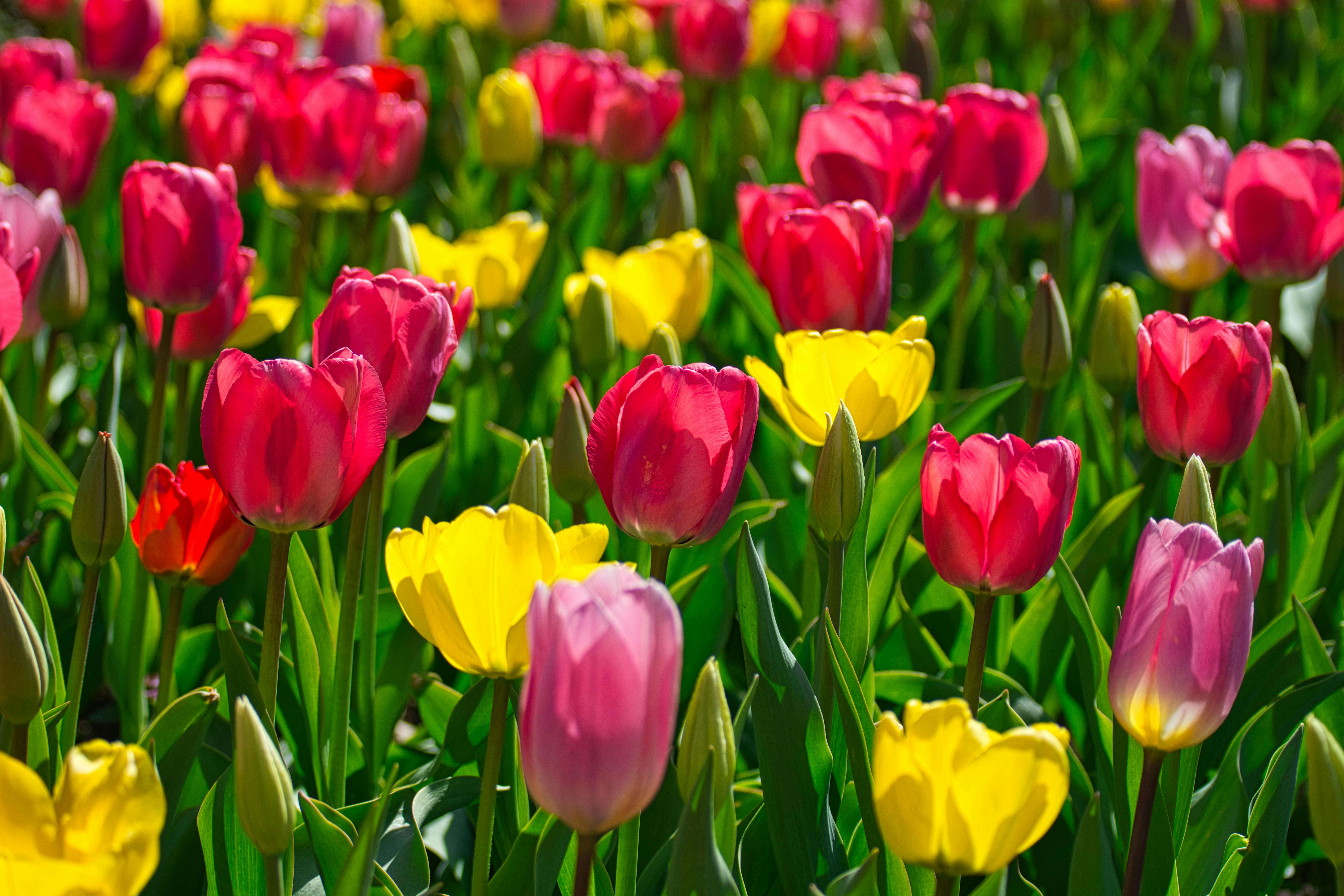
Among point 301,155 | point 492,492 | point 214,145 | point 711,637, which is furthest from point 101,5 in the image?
point 711,637

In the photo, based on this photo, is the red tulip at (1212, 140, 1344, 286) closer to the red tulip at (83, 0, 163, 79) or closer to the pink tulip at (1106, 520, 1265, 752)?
the pink tulip at (1106, 520, 1265, 752)

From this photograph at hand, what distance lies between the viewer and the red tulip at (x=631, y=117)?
2518 millimetres

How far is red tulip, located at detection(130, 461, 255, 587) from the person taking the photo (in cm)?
121

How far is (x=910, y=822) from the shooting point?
2.58ft

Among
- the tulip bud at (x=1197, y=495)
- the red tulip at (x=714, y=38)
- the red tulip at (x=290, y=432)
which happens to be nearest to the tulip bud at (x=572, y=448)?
the red tulip at (x=290, y=432)

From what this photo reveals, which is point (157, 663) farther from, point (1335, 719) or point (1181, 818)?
point (1335, 719)

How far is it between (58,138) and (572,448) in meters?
1.21

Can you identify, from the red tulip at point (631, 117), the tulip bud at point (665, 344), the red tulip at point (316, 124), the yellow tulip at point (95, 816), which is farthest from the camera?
the red tulip at point (631, 117)

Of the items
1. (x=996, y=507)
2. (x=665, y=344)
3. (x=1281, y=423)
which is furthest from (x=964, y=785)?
(x=1281, y=423)

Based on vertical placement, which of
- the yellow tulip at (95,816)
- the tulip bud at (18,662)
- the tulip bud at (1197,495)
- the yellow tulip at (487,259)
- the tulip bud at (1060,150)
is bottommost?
the yellow tulip at (487,259)

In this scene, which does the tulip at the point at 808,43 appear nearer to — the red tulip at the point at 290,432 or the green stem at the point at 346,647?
the green stem at the point at 346,647

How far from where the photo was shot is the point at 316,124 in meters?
2.17

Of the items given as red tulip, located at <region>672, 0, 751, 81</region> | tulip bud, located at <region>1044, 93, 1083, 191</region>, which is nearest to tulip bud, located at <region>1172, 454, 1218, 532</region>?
tulip bud, located at <region>1044, 93, 1083, 191</region>

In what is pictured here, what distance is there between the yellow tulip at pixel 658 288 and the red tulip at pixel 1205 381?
2.18 feet
